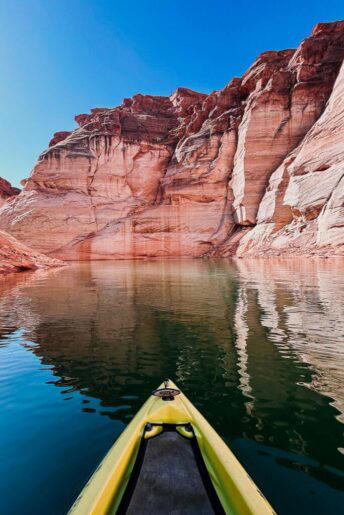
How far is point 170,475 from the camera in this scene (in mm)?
2166

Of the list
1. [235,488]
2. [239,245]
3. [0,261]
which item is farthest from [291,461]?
[239,245]

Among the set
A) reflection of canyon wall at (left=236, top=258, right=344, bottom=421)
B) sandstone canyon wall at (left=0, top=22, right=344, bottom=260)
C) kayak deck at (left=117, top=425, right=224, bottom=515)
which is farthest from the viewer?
sandstone canyon wall at (left=0, top=22, right=344, bottom=260)

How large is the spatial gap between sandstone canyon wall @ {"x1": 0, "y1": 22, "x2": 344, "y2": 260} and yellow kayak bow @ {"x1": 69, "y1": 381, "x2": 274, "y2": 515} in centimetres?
2446

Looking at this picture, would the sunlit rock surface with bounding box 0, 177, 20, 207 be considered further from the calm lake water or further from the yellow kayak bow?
the yellow kayak bow

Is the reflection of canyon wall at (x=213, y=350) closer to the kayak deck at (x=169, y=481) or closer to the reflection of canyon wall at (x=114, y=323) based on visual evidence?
the reflection of canyon wall at (x=114, y=323)

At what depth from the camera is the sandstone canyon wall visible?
93.3ft

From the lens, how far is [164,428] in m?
2.67

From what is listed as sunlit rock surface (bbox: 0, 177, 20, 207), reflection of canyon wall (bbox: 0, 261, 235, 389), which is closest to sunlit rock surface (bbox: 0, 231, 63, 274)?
reflection of canyon wall (bbox: 0, 261, 235, 389)

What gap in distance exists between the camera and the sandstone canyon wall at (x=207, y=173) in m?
28.4

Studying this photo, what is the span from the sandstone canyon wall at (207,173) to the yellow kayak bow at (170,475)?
24.5 meters

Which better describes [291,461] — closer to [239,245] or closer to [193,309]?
[193,309]

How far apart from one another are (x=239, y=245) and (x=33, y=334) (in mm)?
31551

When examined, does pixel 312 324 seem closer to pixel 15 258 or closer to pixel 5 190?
pixel 15 258

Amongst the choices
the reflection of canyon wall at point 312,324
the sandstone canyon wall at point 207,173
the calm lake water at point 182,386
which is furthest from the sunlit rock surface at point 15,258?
the reflection of canyon wall at point 312,324
